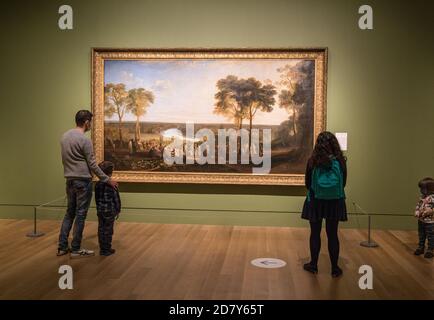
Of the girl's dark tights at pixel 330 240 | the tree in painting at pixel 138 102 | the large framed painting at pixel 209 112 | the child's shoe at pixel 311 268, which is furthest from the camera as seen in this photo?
the tree in painting at pixel 138 102

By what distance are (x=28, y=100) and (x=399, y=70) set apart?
6771 mm

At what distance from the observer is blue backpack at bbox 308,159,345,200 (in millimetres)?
5711

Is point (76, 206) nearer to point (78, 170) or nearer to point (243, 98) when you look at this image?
point (78, 170)

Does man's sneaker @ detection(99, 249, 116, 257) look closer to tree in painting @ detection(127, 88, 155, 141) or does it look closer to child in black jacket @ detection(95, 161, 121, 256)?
child in black jacket @ detection(95, 161, 121, 256)

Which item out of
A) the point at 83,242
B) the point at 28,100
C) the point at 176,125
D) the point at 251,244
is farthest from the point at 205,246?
the point at 28,100

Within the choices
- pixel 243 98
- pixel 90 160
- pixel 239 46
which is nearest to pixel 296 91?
pixel 243 98

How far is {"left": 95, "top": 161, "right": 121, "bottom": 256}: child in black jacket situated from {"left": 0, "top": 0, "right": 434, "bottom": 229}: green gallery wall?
214 centimetres

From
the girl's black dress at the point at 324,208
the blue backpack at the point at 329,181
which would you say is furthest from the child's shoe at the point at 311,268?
the blue backpack at the point at 329,181

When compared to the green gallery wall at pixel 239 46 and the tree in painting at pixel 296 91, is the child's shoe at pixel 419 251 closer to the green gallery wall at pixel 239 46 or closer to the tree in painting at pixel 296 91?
the green gallery wall at pixel 239 46

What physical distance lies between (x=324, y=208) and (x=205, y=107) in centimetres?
361

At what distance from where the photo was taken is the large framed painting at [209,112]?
28.0 feet

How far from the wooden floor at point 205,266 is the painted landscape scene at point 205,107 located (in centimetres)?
125

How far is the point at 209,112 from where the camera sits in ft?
28.6

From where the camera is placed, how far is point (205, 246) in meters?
7.38
